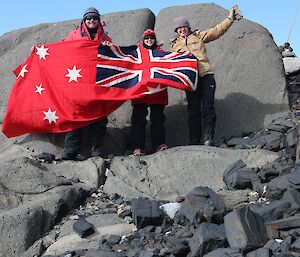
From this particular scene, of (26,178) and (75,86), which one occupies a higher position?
(75,86)

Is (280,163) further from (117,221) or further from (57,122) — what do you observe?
(57,122)

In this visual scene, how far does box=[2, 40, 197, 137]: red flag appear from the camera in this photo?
7.57 m

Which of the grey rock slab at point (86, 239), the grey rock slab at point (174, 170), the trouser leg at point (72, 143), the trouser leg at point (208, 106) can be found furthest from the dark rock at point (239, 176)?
the trouser leg at point (72, 143)

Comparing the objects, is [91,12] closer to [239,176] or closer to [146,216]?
[239,176]

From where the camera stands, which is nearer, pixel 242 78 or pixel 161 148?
pixel 161 148

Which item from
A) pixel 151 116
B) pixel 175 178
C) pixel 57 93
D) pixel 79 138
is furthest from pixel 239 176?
pixel 57 93

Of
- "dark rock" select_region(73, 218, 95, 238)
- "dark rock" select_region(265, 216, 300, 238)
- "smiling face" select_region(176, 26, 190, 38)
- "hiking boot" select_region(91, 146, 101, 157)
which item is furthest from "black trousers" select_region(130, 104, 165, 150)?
"dark rock" select_region(265, 216, 300, 238)

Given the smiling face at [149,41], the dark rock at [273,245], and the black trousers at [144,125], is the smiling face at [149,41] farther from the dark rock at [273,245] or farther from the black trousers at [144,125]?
the dark rock at [273,245]

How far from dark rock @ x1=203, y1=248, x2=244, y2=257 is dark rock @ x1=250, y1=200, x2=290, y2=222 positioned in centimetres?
61

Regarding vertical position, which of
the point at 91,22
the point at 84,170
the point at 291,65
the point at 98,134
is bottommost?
the point at 84,170

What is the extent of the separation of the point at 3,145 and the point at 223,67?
151 inches

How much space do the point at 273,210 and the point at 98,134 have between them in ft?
11.6

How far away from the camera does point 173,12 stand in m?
10.3

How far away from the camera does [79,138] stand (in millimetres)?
7676
